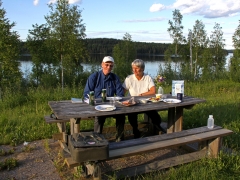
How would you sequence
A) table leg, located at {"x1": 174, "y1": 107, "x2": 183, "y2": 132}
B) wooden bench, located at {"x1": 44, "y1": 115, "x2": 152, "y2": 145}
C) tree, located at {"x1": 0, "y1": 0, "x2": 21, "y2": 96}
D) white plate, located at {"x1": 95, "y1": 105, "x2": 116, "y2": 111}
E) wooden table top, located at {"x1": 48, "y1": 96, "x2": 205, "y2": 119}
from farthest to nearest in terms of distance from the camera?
tree, located at {"x1": 0, "y1": 0, "x2": 21, "y2": 96}, table leg, located at {"x1": 174, "y1": 107, "x2": 183, "y2": 132}, wooden bench, located at {"x1": 44, "y1": 115, "x2": 152, "y2": 145}, white plate, located at {"x1": 95, "y1": 105, "x2": 116, "y2": 111}, wooden table top, located at {"x1": 48, "y1": 96, "x2": 205, "y2": 119}

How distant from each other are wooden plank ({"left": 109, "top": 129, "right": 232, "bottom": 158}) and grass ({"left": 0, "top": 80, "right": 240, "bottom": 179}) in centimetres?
30

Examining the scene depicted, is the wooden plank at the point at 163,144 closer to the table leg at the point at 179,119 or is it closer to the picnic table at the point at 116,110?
the picnic table at the point at 116,110

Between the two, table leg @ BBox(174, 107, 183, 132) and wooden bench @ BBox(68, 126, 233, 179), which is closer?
wooden bench @ BBox(68, 126, 233, 179)

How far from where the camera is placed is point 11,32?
7957 millimetres

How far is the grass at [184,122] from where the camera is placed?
2961 mm

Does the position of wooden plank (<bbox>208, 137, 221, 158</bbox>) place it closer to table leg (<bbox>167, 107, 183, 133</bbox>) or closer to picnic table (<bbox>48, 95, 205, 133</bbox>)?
picnic table (<bbox>48, 95, 205, 133</bbox>)

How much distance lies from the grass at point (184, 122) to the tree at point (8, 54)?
1.21 meters

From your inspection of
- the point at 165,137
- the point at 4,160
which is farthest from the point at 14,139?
the point at 165,137

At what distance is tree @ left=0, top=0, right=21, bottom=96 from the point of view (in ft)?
25.1

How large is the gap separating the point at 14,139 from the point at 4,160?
66 centimetres

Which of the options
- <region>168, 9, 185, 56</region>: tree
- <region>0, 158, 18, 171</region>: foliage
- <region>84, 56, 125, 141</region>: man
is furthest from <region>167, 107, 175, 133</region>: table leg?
<region>168, 9, 185, 56</region>: tree

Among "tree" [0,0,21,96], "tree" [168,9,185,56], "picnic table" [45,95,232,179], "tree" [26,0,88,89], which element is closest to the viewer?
"picnic table" [45,95,232,179]

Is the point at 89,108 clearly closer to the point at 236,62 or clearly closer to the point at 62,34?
the point at 62,34

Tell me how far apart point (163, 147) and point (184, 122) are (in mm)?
2315
